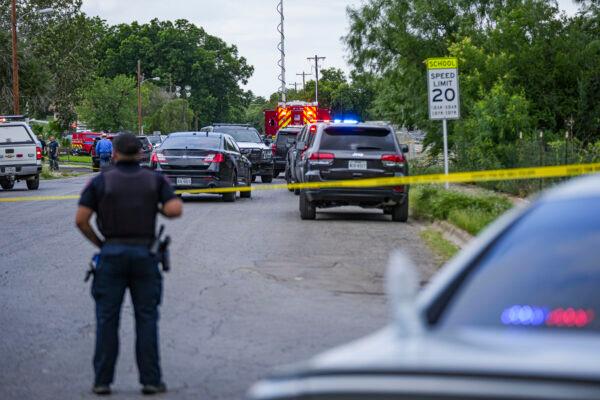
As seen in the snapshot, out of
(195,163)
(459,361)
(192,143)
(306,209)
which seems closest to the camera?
(459,361)

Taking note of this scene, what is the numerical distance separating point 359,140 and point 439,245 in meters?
5.14

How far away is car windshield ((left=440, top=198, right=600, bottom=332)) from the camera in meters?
3.88

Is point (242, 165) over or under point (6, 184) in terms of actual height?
over

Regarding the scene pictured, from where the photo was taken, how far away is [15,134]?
36.7 m

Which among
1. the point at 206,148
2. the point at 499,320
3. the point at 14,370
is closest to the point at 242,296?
the point at 14,370

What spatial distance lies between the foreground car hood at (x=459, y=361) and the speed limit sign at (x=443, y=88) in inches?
889

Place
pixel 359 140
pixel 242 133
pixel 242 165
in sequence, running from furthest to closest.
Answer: pixel 242 133, pixel 242 165, pixel 359 140

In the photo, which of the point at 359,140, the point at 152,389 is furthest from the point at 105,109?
the point at 152,389

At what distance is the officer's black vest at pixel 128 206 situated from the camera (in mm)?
8383

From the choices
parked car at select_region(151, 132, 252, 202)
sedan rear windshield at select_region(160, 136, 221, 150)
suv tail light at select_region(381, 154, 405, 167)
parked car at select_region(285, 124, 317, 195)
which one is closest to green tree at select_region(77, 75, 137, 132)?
parked car at select_region(285, 124, 317, 195)

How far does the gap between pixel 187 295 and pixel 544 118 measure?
79.4 ft

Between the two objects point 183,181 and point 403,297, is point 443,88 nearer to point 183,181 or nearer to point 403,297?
point 183,181

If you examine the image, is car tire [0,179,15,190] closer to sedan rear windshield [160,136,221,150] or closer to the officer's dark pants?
sedan rear windshield [160,136,221,150]

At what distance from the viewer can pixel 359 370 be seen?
3.32 metres
